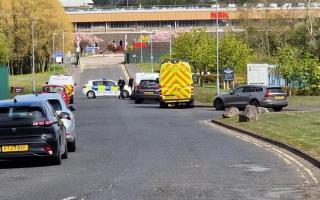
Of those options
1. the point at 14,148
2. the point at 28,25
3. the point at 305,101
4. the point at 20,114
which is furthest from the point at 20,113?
the point at 28,25

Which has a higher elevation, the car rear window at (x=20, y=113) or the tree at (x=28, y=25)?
the tree at (x=28, y=25)

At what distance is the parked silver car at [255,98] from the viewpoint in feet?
133

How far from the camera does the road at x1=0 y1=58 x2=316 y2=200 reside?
1212 cm

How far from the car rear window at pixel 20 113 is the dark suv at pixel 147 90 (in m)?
34.6

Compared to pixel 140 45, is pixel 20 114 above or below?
below

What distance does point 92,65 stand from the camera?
130 metres

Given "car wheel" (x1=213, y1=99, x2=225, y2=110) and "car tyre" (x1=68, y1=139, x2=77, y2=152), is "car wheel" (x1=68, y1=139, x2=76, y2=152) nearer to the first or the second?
"car tyre" (x1=68, y1=139, x2=77, y2=152)

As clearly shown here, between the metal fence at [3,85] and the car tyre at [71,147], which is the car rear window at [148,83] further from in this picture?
the car tyre at [71,147]

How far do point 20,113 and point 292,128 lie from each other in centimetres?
1188

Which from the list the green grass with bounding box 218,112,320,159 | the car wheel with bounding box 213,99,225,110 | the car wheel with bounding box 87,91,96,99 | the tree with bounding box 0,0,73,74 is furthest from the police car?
the tree with bounding box 0,0,73,74

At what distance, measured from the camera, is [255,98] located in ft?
135

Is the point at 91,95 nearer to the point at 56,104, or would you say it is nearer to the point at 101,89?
the point at 101,89

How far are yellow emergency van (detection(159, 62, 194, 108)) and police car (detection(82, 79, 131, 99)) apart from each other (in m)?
17.0

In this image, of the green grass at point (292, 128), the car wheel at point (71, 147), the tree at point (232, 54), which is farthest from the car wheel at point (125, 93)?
the car wheel at point (71, 147)
